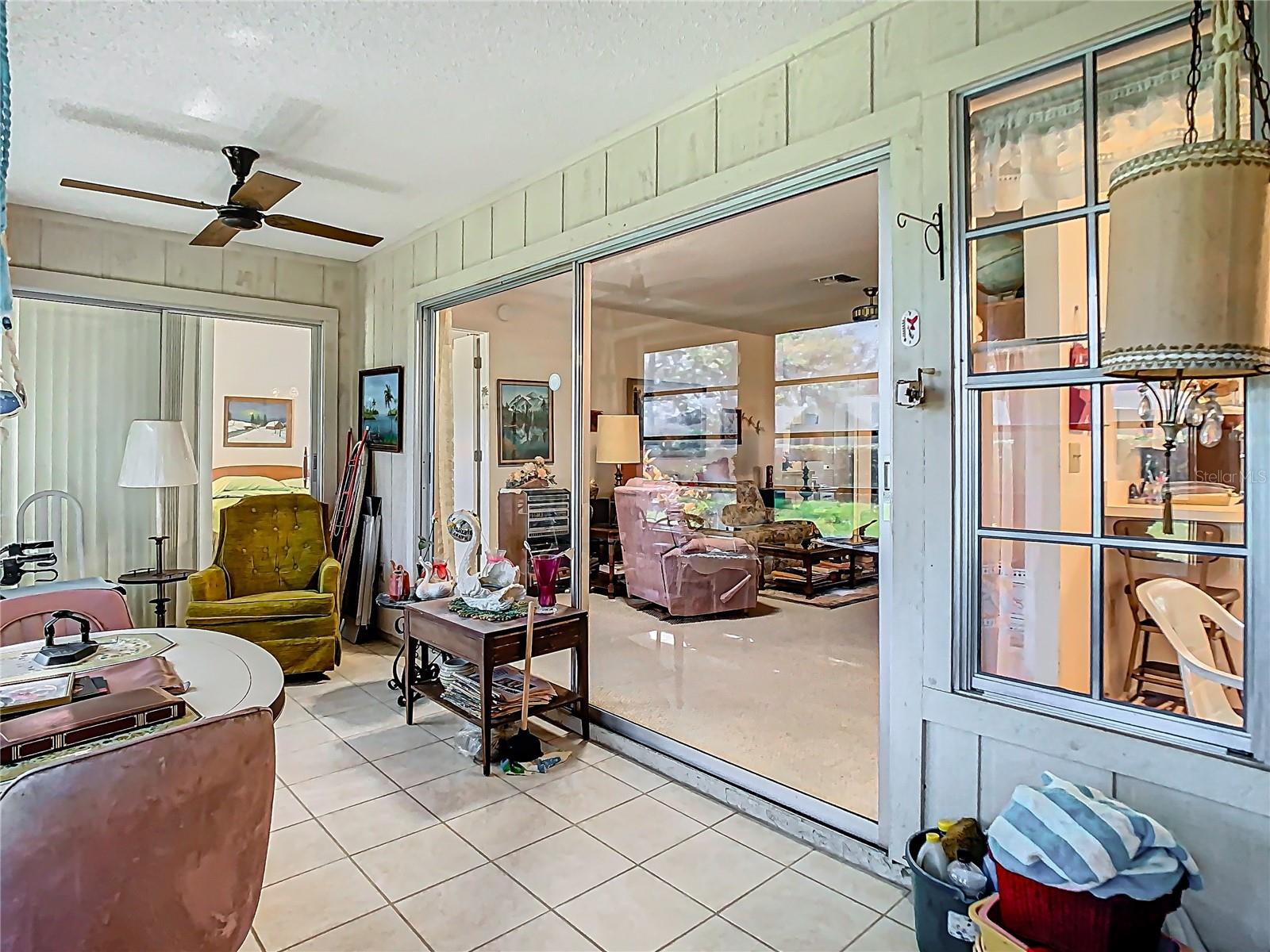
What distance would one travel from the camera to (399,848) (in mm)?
2467

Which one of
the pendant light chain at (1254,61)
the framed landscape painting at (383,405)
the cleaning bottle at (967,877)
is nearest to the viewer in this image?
the pendant light chain at (1254,61)

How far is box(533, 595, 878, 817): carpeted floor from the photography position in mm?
3162

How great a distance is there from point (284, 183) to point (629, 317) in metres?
3.59

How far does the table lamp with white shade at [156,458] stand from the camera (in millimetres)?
4305

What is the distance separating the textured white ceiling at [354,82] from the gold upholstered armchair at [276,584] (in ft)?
6.33

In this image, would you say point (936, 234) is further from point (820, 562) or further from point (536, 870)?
point (820, 562)

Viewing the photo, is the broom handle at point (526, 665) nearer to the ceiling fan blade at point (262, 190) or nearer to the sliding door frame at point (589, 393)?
the sliding door frame at point (589, 393)

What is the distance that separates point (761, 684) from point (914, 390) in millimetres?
2584

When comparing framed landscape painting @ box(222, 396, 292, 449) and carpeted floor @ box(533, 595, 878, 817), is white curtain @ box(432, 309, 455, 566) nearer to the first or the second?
carpeted floor @ box(533, 595, 878, 817)

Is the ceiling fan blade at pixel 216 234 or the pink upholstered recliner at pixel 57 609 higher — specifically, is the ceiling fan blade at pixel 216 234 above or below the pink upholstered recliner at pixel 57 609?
above

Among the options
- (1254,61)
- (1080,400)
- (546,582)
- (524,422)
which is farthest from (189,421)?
(1254,61)

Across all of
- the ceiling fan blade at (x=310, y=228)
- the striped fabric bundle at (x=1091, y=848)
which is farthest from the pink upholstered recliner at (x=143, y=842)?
the ceiling fan blade at (x=310, y=228)

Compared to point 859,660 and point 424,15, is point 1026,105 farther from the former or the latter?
point 859,660

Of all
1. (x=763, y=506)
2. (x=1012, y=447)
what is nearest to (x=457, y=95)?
(x=1012, y=447)
